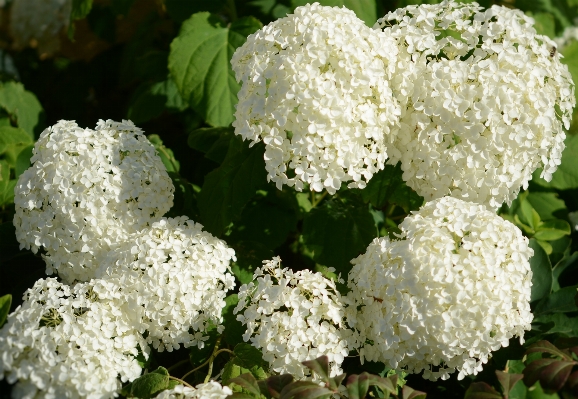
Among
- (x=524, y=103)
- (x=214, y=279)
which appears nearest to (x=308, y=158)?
(x=214, y=279)

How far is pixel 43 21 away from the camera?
4090 mm

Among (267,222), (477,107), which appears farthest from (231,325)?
(477,107)

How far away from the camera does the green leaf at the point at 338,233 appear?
206 cm

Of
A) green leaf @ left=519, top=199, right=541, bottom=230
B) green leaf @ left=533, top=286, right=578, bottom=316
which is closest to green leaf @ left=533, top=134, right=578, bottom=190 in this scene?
green leaf @ left=519, top=199, right=541, bottom=230

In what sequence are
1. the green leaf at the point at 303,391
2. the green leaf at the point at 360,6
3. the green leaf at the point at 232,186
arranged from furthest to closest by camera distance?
the green leaf at the point at 360,6 < the green leaf at the point at 232,186 < the green leaf at the point at 303,391

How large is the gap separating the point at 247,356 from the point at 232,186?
54 centimetres

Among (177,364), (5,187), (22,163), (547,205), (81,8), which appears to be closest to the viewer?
(177,364)

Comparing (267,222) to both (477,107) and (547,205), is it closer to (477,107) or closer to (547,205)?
(477,107)

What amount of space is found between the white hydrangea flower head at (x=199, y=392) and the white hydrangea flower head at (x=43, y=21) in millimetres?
3117

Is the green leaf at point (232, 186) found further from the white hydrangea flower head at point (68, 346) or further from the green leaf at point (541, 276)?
the green leaf at point (541, 276)

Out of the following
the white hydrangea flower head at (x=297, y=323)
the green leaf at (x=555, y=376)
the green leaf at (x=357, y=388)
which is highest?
the green leaf at (x=555, y=376)

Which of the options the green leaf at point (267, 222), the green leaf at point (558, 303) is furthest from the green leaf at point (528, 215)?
the green leaf at point (267, 222)

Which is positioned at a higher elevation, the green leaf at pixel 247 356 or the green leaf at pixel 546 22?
the green leaf at pixel 546 22

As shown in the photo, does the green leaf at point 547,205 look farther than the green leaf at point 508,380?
Yes
